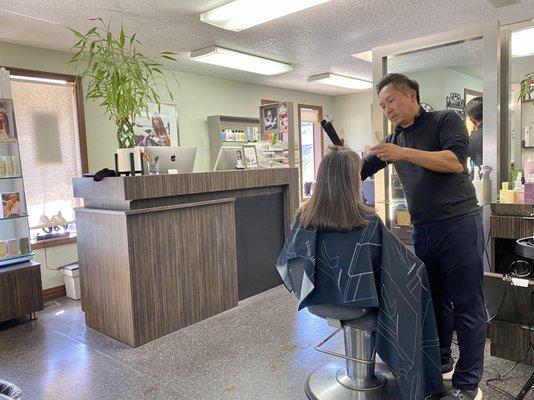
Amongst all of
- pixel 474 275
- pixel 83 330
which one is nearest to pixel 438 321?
pixel 474 275

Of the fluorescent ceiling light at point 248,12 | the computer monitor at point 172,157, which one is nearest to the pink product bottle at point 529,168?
the fluorescent ceiling light at point 248,12

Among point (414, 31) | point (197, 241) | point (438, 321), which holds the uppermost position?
point (414, 31)

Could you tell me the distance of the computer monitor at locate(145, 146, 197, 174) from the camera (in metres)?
3.22

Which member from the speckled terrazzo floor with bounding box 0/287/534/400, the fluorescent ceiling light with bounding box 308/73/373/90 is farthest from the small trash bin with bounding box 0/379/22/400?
the fluorescent ceiling light with bounding box 308/73/373/90

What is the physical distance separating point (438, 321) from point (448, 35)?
1.99 meters

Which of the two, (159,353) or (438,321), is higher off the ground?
(438,321)

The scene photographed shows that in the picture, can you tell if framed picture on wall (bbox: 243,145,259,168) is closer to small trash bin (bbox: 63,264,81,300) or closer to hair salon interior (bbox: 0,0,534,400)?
hair salon interior (bbox: 0,0,534,400)

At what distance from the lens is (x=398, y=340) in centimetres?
180

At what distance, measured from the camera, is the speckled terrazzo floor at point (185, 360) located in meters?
2.23

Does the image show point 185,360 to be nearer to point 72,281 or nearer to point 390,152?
point 390,152

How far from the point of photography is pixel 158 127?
5.16m

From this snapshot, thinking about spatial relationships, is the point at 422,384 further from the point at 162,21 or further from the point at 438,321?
the point at 162,21

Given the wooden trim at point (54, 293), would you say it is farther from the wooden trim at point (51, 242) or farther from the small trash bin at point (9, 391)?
the small trash bin at point (9, 391)

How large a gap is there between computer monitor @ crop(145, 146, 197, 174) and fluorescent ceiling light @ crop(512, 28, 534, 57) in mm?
2517
